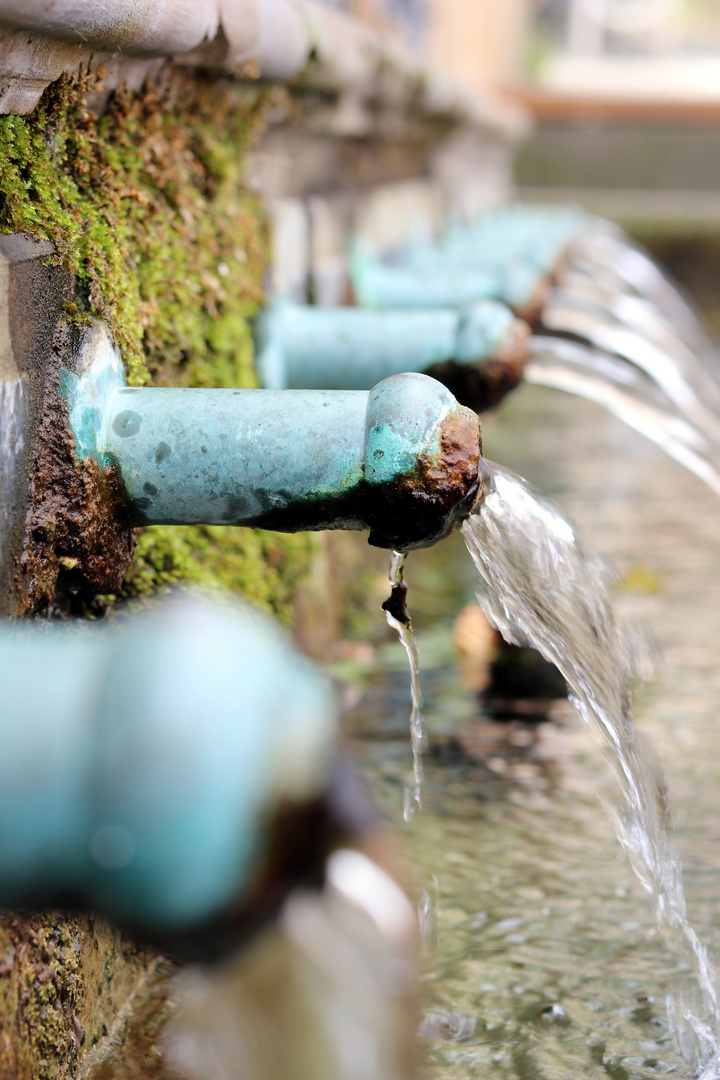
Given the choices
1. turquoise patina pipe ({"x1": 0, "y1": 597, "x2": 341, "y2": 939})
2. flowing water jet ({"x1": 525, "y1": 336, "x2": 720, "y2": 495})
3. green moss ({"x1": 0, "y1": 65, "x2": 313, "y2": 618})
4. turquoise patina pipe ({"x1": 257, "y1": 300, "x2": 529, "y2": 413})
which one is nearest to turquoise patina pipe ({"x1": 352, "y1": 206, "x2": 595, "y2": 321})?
flowing water jet ({"x1": 525, "y1": 336, "x2": 720, "y2": 495})

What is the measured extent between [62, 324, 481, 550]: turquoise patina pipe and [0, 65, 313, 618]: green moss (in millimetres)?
160

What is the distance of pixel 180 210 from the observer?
6.46 feet

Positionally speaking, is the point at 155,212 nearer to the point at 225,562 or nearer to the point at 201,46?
the point at 201,46

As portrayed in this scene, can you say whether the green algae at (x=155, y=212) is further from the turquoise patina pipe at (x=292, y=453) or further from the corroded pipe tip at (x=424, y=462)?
the corroded pipe tip at (x=424, y=462)

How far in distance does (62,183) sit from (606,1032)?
4.03ft

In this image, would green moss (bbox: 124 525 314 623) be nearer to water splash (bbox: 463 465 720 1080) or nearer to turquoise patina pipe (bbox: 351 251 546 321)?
water splash (bbox: 463 465 720 1080)

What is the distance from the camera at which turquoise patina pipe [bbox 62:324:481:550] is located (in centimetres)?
138

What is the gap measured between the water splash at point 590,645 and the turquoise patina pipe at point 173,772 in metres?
0.80

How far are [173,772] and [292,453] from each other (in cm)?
67

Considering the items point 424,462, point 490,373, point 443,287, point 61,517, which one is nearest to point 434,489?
point 424,462

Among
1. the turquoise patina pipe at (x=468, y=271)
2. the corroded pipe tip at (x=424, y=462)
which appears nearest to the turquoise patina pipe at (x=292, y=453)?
the corroded pipe tip at (x=424, y=462)

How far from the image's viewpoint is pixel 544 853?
2135 millimetres

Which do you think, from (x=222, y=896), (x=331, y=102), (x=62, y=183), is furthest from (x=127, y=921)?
(x=331, y=102)

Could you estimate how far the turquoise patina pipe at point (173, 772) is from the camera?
30.7 inches
